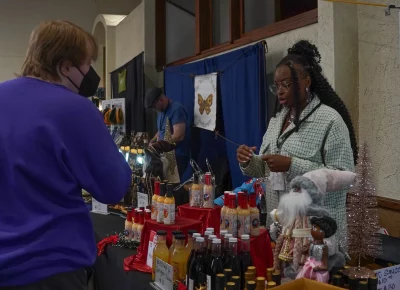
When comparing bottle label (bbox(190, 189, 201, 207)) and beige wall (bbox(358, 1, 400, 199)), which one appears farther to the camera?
beige wall (bbox(358, 1, 400, 199))

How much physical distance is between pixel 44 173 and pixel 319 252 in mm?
756

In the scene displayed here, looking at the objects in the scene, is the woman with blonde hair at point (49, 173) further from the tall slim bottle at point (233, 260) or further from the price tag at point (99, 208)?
the price tag at point (99, 208)

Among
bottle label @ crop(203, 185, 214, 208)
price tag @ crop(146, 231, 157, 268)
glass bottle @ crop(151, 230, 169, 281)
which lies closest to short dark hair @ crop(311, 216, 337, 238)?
glass bottle @ crop(151, 230, 169, 281)

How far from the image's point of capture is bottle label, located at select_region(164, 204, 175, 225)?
1974 mm

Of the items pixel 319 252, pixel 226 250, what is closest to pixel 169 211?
pixel 226 250

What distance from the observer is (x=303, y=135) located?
65.6 inches

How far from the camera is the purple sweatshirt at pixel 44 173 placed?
3.30 ft

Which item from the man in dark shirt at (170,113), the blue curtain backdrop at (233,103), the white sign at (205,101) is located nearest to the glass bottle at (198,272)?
the blue curtain backdrop at (233,103)

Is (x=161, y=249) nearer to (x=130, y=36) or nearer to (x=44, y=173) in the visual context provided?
(x=44, y=173)

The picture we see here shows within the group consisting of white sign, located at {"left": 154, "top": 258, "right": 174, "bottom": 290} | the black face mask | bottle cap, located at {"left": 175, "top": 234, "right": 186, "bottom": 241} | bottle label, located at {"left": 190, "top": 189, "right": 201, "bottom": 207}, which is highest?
the black face mask

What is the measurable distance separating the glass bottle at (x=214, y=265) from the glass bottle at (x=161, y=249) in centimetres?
28

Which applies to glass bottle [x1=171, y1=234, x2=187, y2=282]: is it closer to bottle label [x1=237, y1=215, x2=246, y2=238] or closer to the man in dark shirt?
bottle label [x1=237, y1=215, x2=246, y2=238]

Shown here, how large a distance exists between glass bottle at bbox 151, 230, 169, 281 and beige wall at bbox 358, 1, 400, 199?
1380mm

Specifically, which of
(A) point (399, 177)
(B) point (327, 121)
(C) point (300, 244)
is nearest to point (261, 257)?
(C) point (300, 244)
